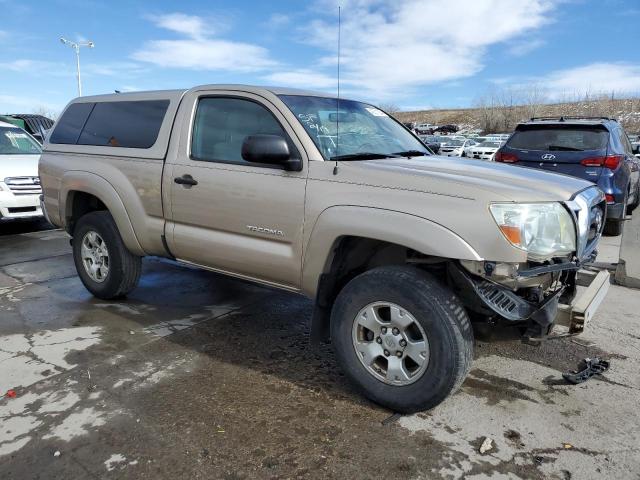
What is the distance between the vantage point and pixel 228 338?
4.06 m

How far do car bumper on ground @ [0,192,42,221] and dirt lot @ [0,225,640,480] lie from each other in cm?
415

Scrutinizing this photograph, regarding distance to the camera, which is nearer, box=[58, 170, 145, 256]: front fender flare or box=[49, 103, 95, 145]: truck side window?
box=[58, 170, 145, 256]: front fender flare

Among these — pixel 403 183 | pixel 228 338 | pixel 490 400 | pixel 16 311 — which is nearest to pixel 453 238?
pixel 403 183

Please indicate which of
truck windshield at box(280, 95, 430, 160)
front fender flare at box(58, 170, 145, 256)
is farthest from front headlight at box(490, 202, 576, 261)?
front fender flare at box(58, 170, 145, 256)

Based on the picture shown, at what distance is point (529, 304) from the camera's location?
2768mm

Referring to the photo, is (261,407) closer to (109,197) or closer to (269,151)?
(269,151)

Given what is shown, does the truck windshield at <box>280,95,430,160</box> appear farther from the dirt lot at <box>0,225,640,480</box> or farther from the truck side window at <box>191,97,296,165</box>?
the dirt lot at <box>0,225,640,480</box>

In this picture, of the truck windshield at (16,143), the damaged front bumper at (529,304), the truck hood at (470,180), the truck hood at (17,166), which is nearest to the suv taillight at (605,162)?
the truck hood at (470,180)

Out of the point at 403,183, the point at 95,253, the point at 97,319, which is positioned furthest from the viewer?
the point at 95,253

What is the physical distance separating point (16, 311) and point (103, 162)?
1.62m

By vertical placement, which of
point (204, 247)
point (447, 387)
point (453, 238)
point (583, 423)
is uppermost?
point (453, 238)

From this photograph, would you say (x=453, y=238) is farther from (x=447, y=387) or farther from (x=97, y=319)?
(x=97, y=319)

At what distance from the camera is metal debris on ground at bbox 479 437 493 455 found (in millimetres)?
2643

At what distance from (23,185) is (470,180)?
25.8 ft
